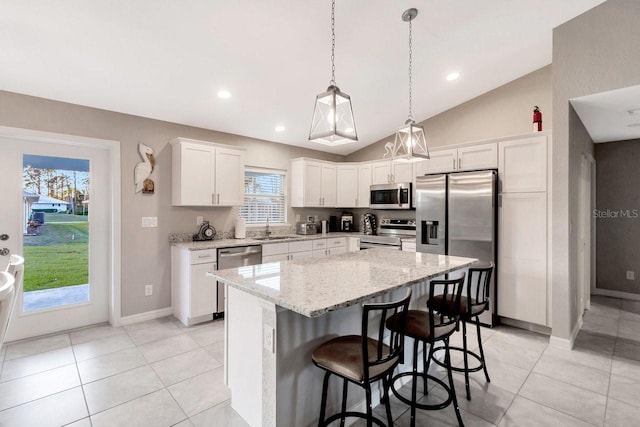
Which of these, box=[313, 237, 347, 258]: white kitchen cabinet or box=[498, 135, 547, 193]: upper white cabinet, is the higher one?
box=[498, 135, 547, 193]: upper white cabinet

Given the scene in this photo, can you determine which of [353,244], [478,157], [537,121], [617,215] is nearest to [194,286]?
[353,244]

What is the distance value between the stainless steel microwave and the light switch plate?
10.8ft

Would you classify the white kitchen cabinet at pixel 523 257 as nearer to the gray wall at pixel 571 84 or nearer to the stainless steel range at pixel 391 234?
the gray wall at pixel 571 84

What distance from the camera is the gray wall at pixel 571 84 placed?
2.86 metres

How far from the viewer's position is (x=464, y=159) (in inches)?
157

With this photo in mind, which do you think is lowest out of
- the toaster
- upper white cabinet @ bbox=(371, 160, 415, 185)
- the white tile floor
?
the white tile floor

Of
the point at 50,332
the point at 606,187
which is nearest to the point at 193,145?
the point at 50,332

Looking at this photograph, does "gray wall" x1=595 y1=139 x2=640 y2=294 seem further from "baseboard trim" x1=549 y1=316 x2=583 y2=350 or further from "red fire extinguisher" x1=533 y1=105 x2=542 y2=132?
"baseboard trim" x1=549 y1=316 x2=583 y2=350

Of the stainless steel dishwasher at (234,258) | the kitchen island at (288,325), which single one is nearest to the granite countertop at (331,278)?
the kitchen island at (288,325)

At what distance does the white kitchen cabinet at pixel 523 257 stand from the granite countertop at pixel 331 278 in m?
1.39

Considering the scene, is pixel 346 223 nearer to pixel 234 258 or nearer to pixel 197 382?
pixel 234 258

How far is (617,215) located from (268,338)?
575 centimetres

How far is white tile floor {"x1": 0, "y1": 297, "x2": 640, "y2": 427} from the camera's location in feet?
6.81

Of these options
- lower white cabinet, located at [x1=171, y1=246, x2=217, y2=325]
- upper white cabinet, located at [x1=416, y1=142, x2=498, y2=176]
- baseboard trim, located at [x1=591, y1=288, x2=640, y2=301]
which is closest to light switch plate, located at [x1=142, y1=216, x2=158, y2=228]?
lower white cabinet, located at [x1=171, y1=246, x2=217, y2=325]
